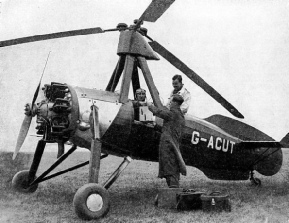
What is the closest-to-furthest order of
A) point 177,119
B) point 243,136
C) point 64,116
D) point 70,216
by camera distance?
point 70,216 → point 64,116 → point 177,119 → point 243,136

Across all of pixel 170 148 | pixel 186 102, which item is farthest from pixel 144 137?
pixel 186 102

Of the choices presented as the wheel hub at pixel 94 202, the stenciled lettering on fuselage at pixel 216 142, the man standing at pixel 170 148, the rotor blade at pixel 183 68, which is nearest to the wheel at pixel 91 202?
the wheel hub at pixel 94 202

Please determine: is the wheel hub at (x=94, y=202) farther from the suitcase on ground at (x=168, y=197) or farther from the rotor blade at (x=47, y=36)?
the rotor blade at (x=47, y=36)

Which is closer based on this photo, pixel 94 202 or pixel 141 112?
pixel 94 202

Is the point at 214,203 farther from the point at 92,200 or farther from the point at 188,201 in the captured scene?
the point at 92,200

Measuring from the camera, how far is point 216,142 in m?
8.32

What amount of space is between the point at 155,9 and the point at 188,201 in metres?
3.44

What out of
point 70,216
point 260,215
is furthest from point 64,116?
point 260,215

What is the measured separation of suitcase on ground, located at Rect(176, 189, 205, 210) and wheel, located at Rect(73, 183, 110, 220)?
1.29 m

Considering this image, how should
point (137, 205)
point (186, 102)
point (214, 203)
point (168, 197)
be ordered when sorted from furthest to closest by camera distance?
point (186, 102) → point (137, 205) → point (168, 197) → point (214, 203)

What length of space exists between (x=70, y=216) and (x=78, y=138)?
156 cm

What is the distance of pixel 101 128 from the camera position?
6480 mm

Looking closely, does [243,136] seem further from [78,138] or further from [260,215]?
[78,138]

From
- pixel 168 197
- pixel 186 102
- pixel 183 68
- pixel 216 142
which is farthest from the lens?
pixel 216 142
